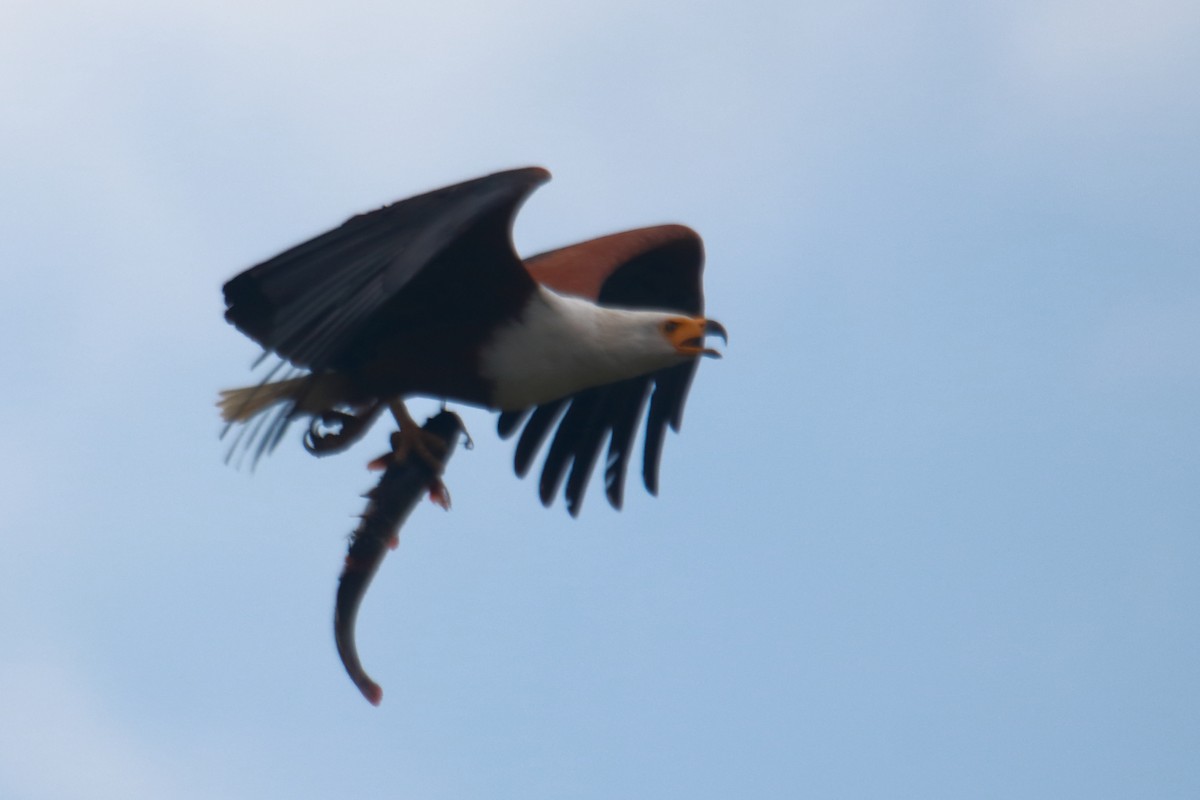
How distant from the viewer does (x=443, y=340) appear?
650 centimetres

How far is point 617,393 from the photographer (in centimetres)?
787

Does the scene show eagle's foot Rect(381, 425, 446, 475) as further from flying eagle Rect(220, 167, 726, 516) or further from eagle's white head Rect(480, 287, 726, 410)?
eagle's white head Rect(480, 287, 726, 410)

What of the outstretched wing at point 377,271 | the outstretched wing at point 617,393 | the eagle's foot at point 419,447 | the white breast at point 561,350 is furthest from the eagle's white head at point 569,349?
the outstretched wing at point 617,393

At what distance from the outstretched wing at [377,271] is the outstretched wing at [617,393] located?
913mm

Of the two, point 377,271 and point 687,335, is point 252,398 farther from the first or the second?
point 687,335

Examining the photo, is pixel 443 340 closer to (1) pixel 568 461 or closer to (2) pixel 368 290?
(2) pixel 368 290

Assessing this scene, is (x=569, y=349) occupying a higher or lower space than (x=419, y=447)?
higher

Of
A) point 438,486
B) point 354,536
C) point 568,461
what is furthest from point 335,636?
point 568,461

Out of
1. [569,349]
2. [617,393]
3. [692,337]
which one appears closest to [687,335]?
[692,337]

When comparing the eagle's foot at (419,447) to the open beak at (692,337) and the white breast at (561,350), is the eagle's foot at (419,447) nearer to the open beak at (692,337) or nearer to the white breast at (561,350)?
the white breast at (561,350)

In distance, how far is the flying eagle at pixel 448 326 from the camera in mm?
5922

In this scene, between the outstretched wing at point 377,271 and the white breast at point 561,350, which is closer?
the outstretched wing at point 377,271

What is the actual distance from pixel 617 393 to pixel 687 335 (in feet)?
2.96

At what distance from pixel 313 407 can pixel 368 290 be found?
886 mm
